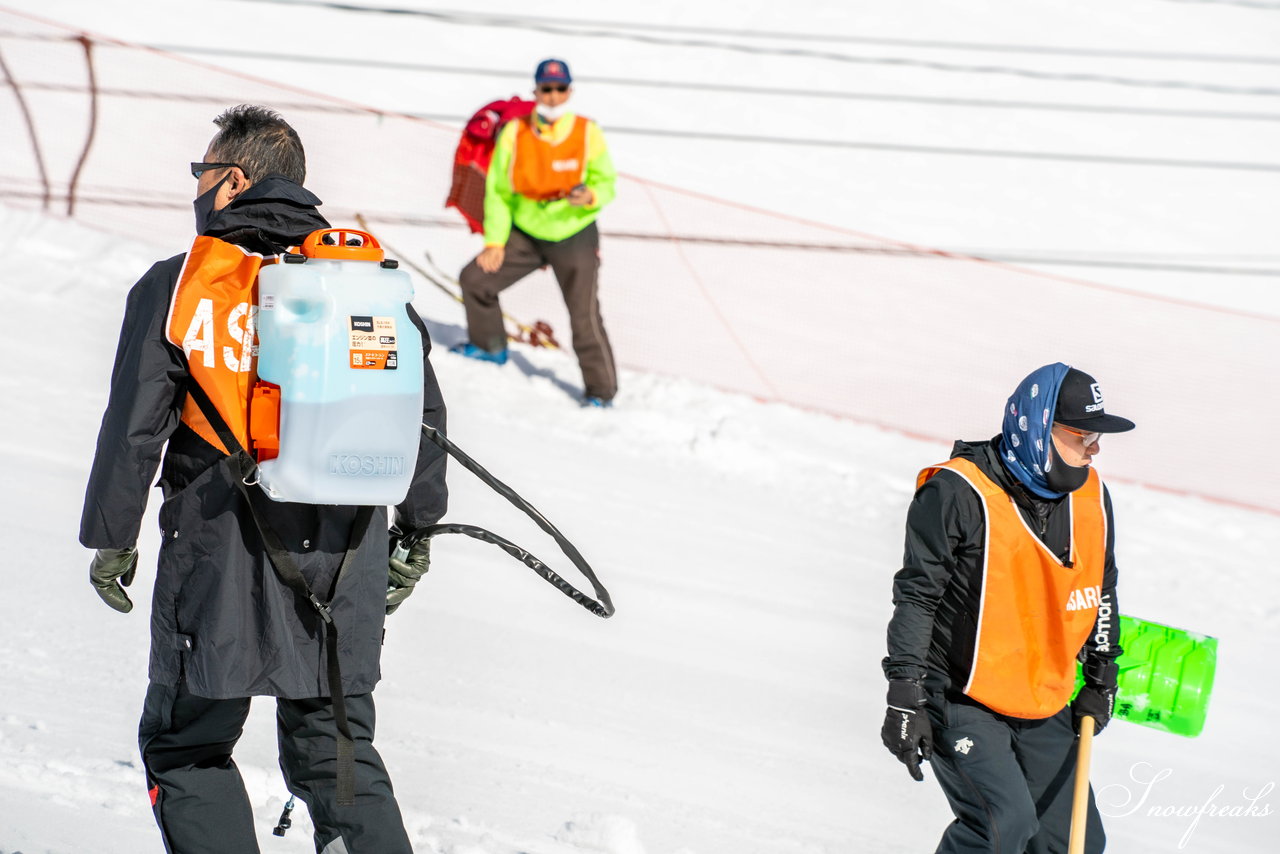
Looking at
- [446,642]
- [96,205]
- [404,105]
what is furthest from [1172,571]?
[404,105]

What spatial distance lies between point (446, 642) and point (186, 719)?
2507mm

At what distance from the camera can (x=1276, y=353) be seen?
925 centimetres

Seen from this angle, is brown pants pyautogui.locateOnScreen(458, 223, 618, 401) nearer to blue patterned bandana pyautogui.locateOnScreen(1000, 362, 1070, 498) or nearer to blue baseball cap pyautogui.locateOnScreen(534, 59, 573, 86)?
blue baseball cap pyautogui.locateOnScreen(534, 59, 573, 86)

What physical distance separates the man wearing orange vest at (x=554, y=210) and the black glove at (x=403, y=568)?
4.75 m

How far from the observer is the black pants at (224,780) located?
2.76 m

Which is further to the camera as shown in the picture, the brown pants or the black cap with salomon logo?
the brown pants

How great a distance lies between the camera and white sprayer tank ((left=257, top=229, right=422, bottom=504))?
251 cm

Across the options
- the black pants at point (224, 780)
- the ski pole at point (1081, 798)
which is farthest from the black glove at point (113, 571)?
the ski pole at point (1081, 798)

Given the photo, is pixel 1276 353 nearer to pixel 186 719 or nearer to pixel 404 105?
pixel 186 719

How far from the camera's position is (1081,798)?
132 inches

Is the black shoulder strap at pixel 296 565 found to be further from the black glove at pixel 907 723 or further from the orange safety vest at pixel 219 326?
the black glove at pixel 907 723

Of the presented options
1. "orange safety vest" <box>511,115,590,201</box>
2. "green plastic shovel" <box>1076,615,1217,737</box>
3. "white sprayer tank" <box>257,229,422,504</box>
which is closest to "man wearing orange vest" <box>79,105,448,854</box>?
"white sprayer tank" <box>257,229,422,504</box>

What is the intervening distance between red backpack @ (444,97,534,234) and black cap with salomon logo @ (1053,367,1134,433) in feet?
16.8

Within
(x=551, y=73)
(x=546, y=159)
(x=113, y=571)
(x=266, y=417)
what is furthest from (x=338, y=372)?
(x=551, y=73)
